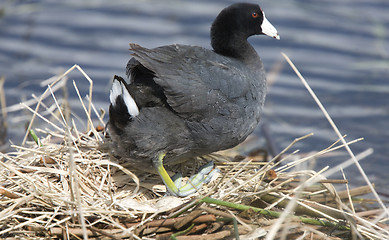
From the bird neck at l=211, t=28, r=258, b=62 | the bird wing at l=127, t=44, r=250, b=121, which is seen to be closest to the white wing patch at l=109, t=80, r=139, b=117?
the bird wing at l=127, t=44, r=250, b=121

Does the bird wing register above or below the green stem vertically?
above

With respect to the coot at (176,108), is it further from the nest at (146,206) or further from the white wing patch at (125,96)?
the nest at (146,206)

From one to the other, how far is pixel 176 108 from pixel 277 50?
3.25 metres

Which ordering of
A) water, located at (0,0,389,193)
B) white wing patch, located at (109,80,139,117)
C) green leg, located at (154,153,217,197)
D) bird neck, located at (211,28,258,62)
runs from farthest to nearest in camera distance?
water, located at (0,0,389,193) → bird neck, located at (211,28,258,62) → green leg, located at (154,153,217,197) → white wing patch, located at (109,80,139,117)

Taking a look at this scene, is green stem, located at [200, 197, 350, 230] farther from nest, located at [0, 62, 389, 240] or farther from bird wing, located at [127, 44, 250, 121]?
bird wing, located at [127, 44, 250, 121]

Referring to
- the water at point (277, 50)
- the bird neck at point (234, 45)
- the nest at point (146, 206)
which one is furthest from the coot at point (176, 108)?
the water at point (277, 50)

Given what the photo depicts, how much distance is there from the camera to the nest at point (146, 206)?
257cm

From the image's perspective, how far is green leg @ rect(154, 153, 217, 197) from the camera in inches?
116

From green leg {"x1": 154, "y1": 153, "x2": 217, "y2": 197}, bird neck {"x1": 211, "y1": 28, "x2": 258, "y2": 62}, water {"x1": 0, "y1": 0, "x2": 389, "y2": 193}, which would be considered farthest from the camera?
water {"x1": 0, "y1": 0, "x2": 389, "y2": 193}

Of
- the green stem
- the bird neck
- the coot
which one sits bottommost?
the green stem

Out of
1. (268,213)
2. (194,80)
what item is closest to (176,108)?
(194,80)

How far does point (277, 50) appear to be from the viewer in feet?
19.4

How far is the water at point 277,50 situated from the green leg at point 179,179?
1.74 metres

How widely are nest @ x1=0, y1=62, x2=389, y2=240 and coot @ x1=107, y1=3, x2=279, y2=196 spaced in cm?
17
